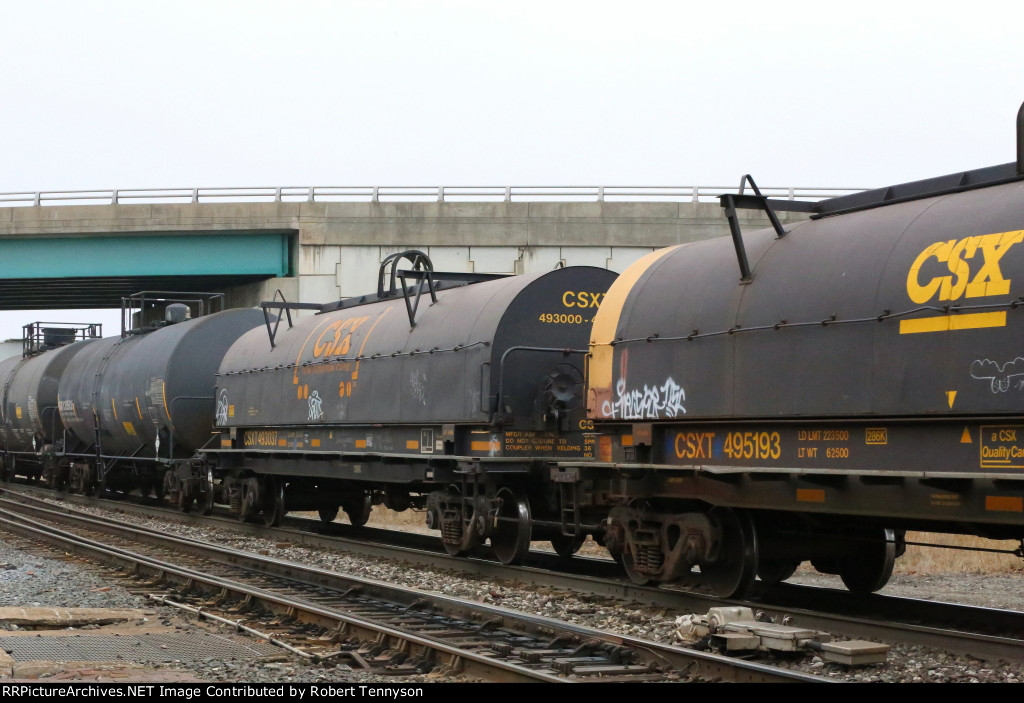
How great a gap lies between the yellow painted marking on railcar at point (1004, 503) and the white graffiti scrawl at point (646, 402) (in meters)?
3.42

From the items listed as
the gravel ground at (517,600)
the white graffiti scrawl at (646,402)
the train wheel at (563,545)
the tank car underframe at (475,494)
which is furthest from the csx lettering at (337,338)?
the white graffiti scrawl at (646,402)

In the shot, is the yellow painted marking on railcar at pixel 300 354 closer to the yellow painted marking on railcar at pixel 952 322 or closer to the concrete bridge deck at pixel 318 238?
the yellow painted marking on railcar at pixel 952 322

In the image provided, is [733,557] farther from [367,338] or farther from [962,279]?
[367,338]

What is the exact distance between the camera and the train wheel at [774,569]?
11.8 meters

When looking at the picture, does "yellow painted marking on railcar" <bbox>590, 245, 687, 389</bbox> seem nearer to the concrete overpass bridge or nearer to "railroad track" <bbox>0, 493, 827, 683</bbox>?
"railroad track" <bbox>0, 493, 827, 683</bbox>

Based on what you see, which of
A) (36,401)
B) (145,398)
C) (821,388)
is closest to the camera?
(821,388)

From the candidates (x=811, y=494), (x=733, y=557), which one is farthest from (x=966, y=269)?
(x=733, y=557)

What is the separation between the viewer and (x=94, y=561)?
635 inches

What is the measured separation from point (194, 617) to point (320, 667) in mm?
2999

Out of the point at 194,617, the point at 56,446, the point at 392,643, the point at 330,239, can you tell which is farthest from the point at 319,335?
the point at 330,239

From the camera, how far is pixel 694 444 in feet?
37.1

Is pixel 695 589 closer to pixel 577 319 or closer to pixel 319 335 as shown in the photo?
pixel 577 319

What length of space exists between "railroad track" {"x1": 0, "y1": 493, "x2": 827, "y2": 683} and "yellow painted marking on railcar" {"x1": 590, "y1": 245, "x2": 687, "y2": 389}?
309 centimetres

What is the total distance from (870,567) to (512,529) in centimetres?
469
